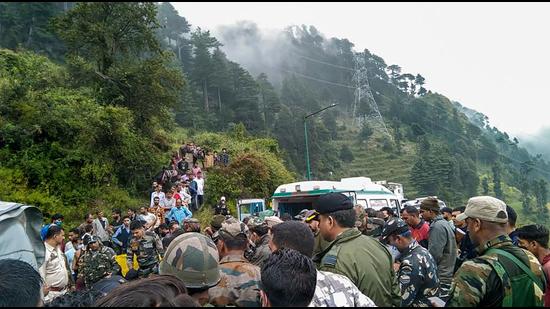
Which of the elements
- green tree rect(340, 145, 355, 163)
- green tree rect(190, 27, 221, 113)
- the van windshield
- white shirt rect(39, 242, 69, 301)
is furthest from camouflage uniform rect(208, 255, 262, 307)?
green tree rect(340, 145, 355, 163)

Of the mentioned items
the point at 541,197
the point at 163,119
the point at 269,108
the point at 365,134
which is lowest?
the point at 541,197

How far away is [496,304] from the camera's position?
2.15 metres

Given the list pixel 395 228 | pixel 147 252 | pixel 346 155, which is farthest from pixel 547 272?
pixel 346 155

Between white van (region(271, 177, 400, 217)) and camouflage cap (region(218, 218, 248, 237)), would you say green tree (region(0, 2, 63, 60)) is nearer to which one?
white van (region(271, 177, 400, 217))

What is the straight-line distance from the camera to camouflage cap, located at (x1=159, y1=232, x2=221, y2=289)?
2.37 meters

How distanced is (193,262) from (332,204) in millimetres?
1165

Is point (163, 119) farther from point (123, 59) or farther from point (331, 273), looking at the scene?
point (331, 273)

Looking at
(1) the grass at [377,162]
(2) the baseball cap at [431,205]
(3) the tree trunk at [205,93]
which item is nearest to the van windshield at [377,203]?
(2) the baseball cap at [431,205]

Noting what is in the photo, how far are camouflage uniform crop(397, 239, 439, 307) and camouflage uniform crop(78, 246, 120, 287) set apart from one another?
11.7ft

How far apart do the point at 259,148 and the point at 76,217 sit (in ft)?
51.7

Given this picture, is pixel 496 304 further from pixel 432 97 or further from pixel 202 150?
pixel 432 97

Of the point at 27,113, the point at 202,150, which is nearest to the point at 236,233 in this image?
the point at 27,113

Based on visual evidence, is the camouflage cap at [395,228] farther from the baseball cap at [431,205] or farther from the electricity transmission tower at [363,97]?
the electricity transmission tower at [363,97]

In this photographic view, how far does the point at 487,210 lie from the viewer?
2488 mm
